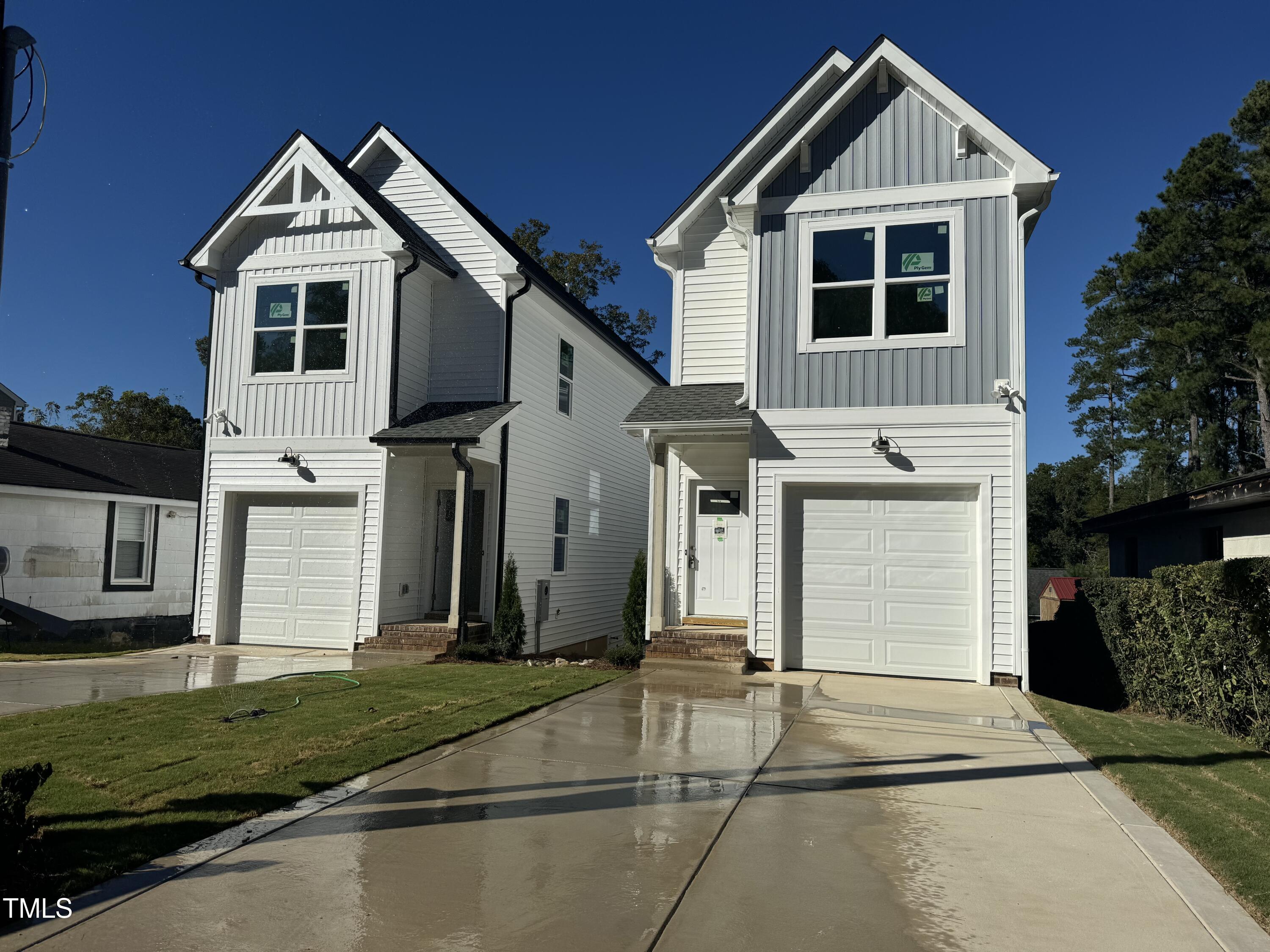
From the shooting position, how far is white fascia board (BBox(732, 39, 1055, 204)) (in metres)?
10.6

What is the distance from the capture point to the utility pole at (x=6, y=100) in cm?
402

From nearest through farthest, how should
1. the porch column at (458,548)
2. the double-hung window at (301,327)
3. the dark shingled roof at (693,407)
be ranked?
the dark shingled roof at (693,407) < the porch column at (458,548) < the double-hung window at (301,327)

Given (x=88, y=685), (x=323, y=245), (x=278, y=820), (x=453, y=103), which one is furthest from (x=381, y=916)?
(x=453, y=103)

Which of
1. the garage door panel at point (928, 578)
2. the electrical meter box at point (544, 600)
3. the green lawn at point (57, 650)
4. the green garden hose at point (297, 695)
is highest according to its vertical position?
the garage door panel at point (928, 578)

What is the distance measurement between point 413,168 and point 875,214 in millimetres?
8515

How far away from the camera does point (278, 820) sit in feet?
14.9

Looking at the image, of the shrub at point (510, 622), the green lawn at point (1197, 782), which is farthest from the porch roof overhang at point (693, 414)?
the green lawn at point (1197, 782)

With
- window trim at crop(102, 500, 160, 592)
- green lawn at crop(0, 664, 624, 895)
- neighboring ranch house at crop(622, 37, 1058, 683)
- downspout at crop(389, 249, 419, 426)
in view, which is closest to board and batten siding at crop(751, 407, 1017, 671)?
neighboring ranch house at crop(622, 37, 1058, 683)

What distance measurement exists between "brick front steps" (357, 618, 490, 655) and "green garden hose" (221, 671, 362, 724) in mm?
1879

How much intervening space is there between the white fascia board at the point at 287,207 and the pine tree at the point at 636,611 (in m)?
6.28

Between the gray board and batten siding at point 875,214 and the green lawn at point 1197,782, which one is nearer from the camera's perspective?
the green lawn at point 1197,782

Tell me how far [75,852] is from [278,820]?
93 centimetres

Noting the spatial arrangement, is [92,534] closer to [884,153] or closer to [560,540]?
[560,540]

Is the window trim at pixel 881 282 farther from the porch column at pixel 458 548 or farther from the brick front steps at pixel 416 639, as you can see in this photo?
the brick front steps at pixel 416 639
